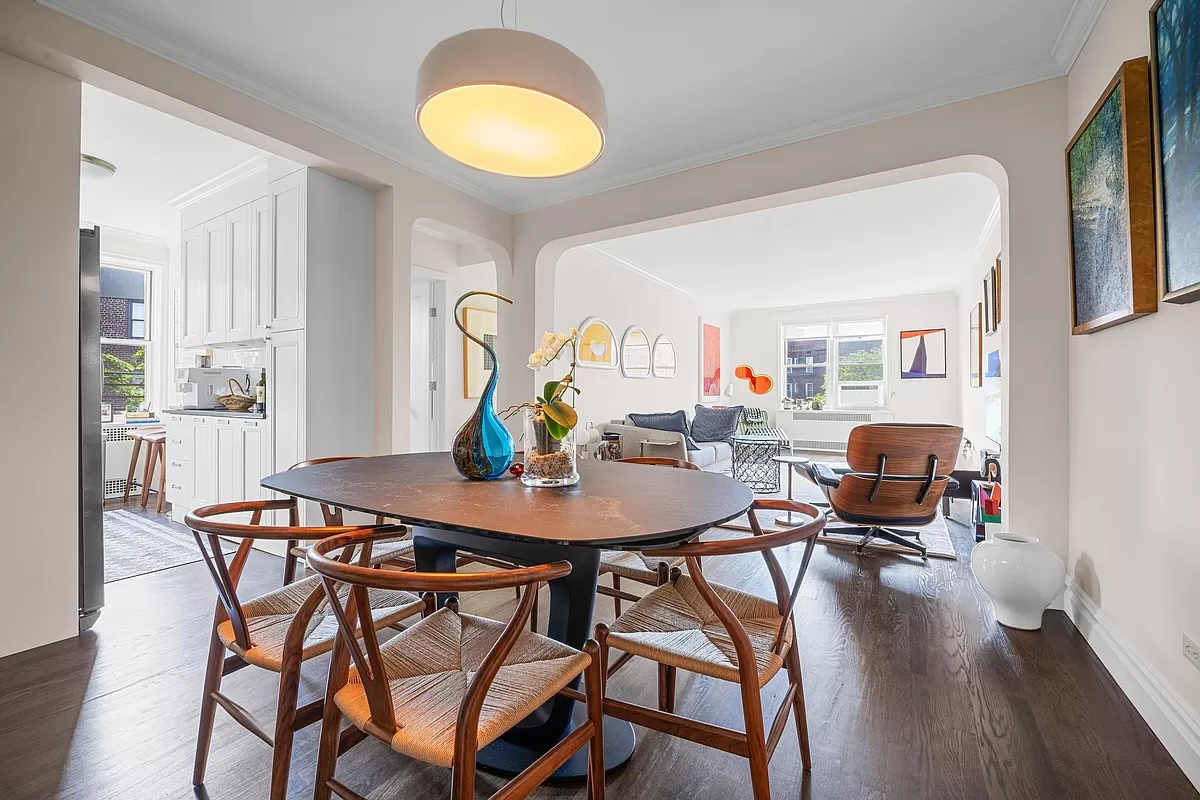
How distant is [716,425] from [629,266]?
2202 millimetres

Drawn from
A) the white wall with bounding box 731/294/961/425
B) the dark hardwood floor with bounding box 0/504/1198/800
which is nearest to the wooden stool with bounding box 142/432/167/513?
the dark hardwood floor with bounding box 0/504/1198/800

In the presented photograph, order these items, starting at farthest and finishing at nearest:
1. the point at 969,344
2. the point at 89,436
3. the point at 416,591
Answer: the point at 969,344 < the point at 89,436 < the point at 416,591

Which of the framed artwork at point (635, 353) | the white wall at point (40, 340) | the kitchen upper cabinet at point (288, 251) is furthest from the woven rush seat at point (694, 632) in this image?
the framed artwork at point (635, 353)

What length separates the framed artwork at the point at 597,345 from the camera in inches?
232

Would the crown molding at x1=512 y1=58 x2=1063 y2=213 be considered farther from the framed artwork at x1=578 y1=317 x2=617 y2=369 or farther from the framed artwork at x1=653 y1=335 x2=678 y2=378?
the framed artwork at x1=653 y1=335 x2=678 y2=378

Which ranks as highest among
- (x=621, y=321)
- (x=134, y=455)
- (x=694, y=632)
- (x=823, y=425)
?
(x=621, y=321)

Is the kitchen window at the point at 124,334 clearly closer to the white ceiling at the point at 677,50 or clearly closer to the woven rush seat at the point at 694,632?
the white ceiling at the point at 677,50

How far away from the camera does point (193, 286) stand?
14.1 ft

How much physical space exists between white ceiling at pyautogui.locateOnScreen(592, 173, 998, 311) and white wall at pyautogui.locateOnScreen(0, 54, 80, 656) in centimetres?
422

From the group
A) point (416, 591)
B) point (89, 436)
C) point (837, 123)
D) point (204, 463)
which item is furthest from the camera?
point (204, 463)

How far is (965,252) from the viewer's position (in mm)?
6062

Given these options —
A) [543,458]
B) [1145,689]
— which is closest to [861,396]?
[1145,689]

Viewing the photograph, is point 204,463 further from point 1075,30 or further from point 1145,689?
point 1075,30

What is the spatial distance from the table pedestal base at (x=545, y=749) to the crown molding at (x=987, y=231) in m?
4.70
